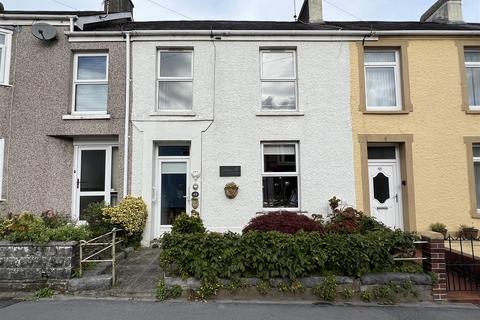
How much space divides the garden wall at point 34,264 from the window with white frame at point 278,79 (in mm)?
5925

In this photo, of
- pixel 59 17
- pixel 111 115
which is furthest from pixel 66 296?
pixel 59 17

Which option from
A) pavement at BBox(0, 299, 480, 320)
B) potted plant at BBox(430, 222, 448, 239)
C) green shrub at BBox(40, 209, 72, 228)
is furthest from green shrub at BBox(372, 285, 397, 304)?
green shrub at BBox(40, 209, 72, 228)

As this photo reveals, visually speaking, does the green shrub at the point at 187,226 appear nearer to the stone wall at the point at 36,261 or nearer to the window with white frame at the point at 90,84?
the stone wall at the point at 36,261

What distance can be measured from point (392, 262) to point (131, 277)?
4408mm

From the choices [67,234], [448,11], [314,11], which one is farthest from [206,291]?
[448,11]

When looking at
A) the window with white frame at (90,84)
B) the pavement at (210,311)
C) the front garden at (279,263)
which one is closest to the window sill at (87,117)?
the window with white frame at (90,84)

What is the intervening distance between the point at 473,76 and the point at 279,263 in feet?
27.4

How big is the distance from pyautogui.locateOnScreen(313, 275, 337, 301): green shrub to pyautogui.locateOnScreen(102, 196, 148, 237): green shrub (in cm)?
465

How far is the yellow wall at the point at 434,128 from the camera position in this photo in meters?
8.35

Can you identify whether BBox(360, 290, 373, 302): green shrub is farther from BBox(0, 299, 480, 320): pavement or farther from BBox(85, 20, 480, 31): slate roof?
BBox(85, 20, 480, 31): slate roof

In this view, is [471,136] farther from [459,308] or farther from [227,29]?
[227,29]

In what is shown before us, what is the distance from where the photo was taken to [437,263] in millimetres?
4977

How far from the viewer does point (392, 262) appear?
16.4ft

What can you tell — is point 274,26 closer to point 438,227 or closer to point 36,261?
point 438,227
